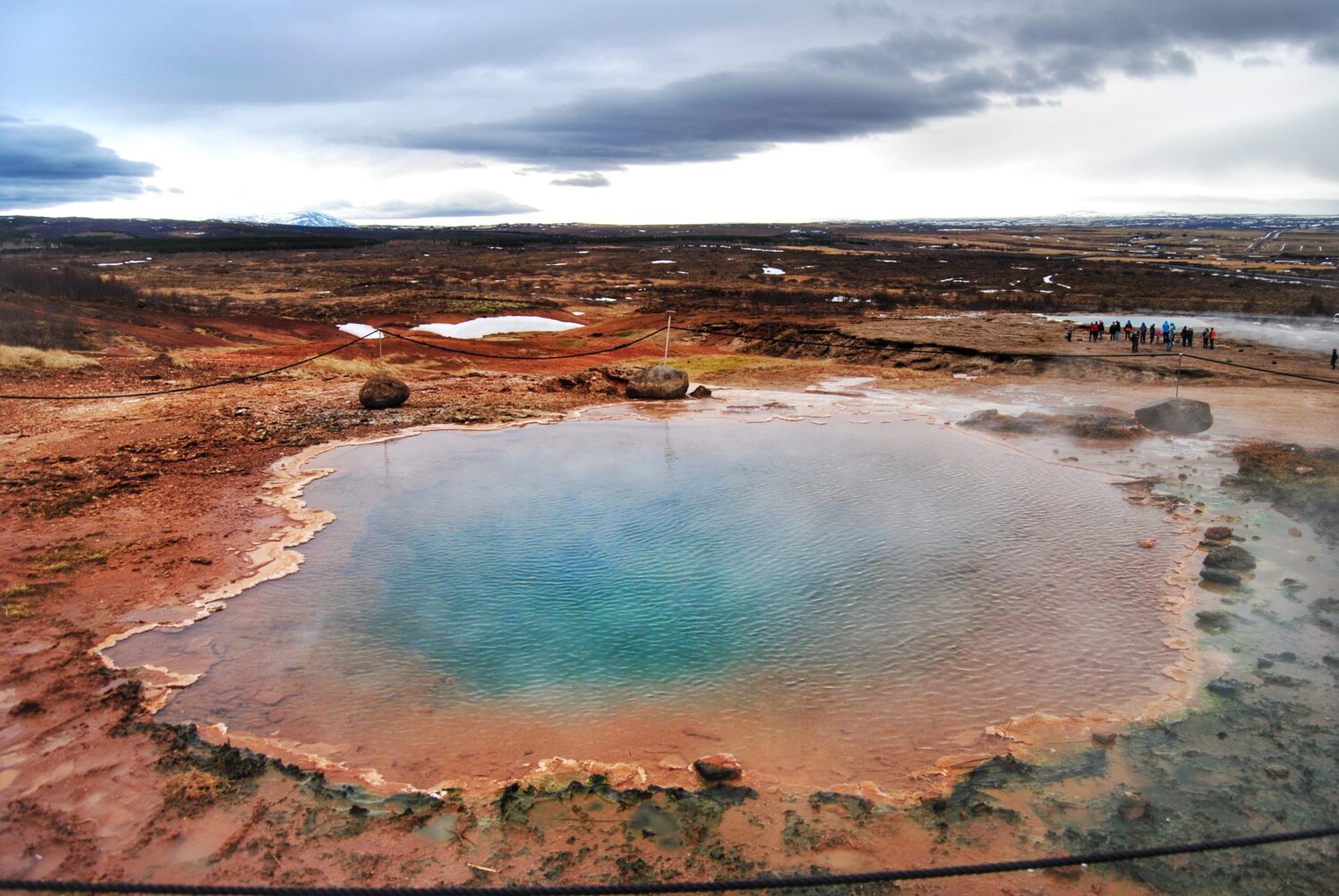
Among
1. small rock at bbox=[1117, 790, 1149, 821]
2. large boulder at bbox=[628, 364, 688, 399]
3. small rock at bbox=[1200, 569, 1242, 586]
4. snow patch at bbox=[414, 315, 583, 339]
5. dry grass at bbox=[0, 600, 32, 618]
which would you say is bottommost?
small rock at bbox=[1117, 790, 1149, 821]

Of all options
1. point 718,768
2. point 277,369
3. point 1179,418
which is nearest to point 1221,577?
point 718,768

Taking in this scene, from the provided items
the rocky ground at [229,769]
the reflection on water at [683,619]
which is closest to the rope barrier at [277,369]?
the rocky ground at [229,769]

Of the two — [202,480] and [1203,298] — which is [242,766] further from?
[1203,298]

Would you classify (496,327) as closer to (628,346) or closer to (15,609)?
(628,346)

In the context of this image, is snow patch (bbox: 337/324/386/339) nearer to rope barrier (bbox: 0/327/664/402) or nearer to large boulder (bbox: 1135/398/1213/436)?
rope barrier (bbox: 0/327/664/402)

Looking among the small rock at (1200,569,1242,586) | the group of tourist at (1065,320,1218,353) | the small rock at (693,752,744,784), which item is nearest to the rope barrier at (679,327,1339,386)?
the group of tourist at (1065,320,1218,353)
